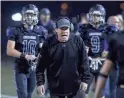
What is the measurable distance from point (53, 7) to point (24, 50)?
810cm

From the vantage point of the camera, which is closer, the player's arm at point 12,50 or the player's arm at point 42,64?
the player's arm at point 42,64

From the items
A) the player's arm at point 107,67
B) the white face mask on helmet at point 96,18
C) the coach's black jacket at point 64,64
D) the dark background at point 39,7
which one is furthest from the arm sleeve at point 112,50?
the dark background at point 39,7

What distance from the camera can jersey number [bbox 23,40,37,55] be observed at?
303 inches

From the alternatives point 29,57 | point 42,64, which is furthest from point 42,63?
point 29,57

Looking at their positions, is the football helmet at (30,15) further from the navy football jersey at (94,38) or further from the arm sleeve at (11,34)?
the navy football jersey at (94,38)

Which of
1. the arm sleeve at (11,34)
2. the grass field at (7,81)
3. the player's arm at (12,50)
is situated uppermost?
the arm sleeve at (11,34)

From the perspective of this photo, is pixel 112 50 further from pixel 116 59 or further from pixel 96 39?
pixel 96 39

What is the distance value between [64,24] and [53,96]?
0.91 m

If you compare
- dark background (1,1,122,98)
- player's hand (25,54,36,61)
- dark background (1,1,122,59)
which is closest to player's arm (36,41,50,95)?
player's hand (25,54,36,61)

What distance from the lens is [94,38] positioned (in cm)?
816

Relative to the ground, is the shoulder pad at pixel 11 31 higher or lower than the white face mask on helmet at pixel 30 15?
lower

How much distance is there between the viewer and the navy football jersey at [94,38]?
26.7 feet

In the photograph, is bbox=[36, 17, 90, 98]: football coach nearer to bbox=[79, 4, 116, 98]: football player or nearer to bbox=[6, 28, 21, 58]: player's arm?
bbox=[6, 28, 21, 58]: player's arm

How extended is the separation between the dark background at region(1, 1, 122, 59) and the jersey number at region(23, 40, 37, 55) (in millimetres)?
7422
